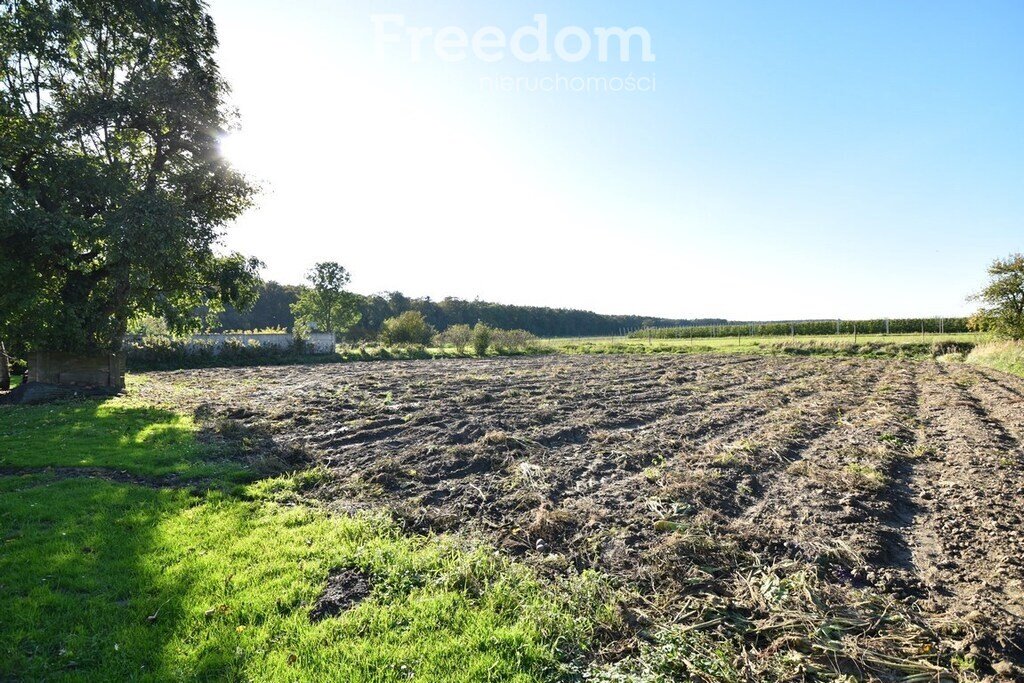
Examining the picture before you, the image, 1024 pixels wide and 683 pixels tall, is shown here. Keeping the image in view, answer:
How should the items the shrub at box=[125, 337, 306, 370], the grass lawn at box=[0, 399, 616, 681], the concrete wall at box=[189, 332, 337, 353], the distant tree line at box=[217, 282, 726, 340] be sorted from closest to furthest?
the grass lawn at box=[0, 399, 616, 681] < the shrub at box=[125, 337, 306, 370] < the concrete wall at box=[189, 332, 337, 353] < the distant tree line at box=[217, 282, 726, 340]

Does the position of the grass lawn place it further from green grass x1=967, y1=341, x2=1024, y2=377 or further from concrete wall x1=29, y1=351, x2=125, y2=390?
green grass x1=967, y1=341, x2=1024, y2=377

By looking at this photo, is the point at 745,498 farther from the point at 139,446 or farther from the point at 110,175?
the point at 110,175

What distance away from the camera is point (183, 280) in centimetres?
1819

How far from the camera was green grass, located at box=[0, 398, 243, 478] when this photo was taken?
8781 mm

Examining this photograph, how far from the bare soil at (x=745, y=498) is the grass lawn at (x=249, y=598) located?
25.7 inches

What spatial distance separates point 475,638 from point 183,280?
63.3 ft

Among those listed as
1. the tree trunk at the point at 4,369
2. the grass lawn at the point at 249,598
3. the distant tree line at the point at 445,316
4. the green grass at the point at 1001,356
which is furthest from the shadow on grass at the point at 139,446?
the distant tree line at the point at 445,316

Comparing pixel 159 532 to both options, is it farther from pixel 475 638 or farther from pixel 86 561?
pixel 475 638

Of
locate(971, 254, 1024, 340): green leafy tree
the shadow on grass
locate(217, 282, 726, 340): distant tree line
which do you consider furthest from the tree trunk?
locate(971, 254, 1024, 340): green leafy tree

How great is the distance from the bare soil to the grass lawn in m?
0.65

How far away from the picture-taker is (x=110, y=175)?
643 inches

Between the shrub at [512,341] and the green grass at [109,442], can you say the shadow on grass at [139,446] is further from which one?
the shrub at [512,341]

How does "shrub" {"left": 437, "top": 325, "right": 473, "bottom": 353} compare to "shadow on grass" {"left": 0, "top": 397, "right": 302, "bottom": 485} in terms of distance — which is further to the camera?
"shrub" {"left": 437, "top": 325, "right": 473, "bottom": 353}

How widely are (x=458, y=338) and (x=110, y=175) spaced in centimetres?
3524
